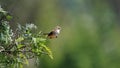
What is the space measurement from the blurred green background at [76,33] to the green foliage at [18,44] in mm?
9173

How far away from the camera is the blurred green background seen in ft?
45.5

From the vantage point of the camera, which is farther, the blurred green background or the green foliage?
the blurred green background

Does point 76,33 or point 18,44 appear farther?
point 76,33

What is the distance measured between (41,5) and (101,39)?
1.75m

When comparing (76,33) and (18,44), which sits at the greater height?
(76,33)

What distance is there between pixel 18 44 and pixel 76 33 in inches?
477

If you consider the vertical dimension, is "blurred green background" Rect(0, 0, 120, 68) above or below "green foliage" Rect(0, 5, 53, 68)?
above

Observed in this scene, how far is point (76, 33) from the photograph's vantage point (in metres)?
15.6

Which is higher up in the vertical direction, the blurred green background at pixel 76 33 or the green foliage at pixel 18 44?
the blurred green background at pixel 76 33

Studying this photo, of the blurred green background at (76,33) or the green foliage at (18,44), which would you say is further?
the blurred green background at (76,33)

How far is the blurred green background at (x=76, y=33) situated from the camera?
1387cm

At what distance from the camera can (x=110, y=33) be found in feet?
54.6

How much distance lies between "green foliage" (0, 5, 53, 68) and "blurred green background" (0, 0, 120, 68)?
30.1 ft

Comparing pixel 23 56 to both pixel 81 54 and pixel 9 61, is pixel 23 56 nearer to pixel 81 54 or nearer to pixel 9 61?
pixel 9 61
